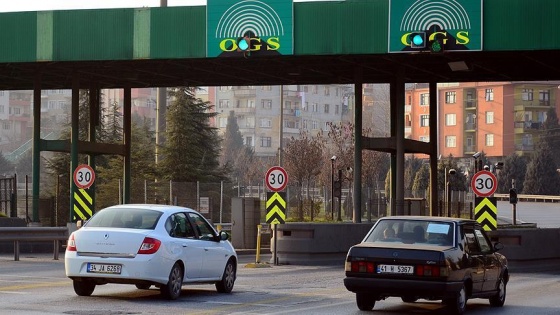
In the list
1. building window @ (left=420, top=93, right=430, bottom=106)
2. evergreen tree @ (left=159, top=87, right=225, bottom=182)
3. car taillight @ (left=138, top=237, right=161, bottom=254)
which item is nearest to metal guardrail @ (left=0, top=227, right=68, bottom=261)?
car taillight @ (left=138, top=237, right=161, bottom=254)

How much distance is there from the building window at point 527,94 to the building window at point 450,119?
8.44 m

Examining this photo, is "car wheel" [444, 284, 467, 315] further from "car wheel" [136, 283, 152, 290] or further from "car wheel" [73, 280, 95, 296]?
"car wheel" [73, 280, 95, 296]

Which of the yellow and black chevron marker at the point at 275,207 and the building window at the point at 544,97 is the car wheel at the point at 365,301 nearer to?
the yellow and black chevron marker at the point at 275,207

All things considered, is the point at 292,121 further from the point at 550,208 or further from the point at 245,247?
the point at 245,247

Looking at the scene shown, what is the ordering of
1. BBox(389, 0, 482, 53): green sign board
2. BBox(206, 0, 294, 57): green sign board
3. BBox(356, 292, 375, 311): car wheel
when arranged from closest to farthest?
1. BBox(356, 292, 375, 311): car wheel
2. BBox(389, 0, 482, 53): green sign board
3. BBox(206, 0, 294, 57): green sign board

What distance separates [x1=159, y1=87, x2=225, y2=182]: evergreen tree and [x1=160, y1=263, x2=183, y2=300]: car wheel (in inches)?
2000

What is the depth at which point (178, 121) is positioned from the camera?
234 feet

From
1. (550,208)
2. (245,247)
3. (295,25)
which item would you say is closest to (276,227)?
(295,25)

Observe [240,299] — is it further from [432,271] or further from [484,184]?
[484,184]

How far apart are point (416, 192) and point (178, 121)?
15103 millimetres

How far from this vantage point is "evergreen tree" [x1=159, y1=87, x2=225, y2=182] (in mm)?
69750

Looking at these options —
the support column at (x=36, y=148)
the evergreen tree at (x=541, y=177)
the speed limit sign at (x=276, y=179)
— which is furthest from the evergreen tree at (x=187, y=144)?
the evergreen tree at (x=541, y=177)

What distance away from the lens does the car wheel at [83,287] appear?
18062mm

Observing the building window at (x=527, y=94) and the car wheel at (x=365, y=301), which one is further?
the building window at (x=527, y=94)
